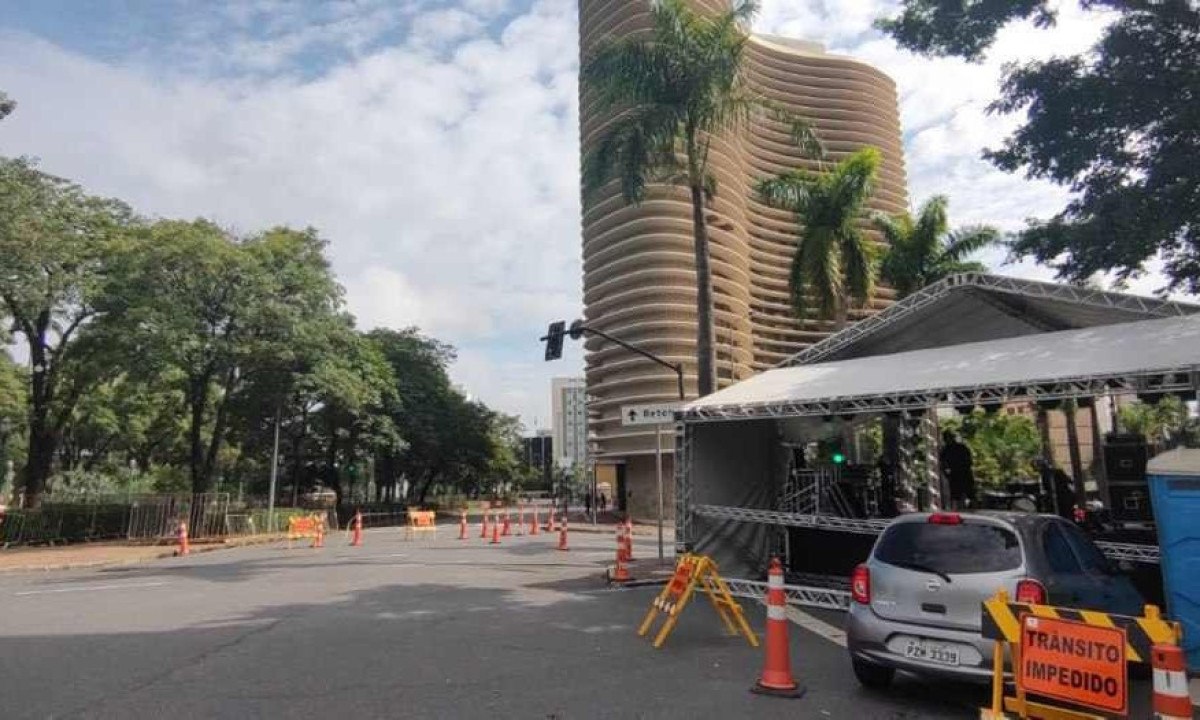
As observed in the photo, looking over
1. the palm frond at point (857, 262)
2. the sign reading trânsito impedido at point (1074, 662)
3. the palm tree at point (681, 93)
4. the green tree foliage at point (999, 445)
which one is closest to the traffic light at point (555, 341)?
the palm tree at point (681, 93)

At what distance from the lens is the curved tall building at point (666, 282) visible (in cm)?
5219

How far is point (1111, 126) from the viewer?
488 inches

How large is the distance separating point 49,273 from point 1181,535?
2838 cm

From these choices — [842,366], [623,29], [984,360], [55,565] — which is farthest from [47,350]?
[623,29]

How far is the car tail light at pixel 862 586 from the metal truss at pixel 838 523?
225 centimetres

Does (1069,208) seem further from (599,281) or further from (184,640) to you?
(599,281)

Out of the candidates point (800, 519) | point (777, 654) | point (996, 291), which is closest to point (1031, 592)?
point (777, 654)

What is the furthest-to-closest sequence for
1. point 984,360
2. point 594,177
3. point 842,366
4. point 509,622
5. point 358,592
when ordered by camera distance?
point 594,177, point 842,366, point 358,592, point 984,360, point 509,622

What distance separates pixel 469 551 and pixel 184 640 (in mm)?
12534

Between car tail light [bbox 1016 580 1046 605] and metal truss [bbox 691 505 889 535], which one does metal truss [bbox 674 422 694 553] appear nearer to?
metal truss [bbox 691 505 889 535]

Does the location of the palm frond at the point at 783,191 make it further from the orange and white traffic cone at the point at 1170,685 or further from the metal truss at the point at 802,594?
the orange and white traffic cone at the point at 1170,685

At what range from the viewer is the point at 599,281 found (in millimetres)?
56250

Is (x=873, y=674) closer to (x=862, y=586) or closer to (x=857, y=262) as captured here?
(x=862, y=586)

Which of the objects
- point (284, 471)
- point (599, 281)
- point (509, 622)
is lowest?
point (509, 622)
